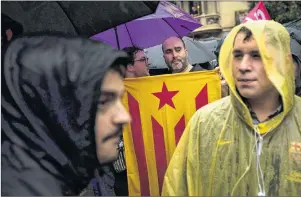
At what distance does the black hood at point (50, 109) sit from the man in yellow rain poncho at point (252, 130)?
973 millimetres

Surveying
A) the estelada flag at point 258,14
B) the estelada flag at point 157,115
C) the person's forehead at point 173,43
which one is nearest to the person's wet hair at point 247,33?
the estelada flag at point 157,115

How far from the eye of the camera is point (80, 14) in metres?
2.34

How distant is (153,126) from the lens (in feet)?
10.5

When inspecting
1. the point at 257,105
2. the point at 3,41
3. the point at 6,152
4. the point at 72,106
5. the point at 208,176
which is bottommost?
the point at 208,176

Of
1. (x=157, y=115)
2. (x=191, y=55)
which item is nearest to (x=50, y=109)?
(x=157, y=115)

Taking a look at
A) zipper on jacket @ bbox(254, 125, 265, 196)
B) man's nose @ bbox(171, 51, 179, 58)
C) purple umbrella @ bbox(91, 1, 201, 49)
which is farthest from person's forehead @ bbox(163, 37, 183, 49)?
zipper on jacket @ bbox(254, 125, 265, 196)

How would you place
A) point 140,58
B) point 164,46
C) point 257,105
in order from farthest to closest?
1. point 164,46
2. point 140,58
3. point 257,105

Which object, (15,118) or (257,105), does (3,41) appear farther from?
(257,105)

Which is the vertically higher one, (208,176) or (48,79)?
(48,79)

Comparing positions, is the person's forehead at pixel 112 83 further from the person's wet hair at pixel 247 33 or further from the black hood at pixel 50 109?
the person's wet hair at pixel 247 33

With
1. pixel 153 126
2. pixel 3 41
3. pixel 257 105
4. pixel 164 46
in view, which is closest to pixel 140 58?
pixel 164 46

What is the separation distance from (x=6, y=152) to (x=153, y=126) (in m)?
1.95

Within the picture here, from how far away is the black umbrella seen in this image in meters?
2.18

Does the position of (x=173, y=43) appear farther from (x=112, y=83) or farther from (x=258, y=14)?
(x=112, y=83)
